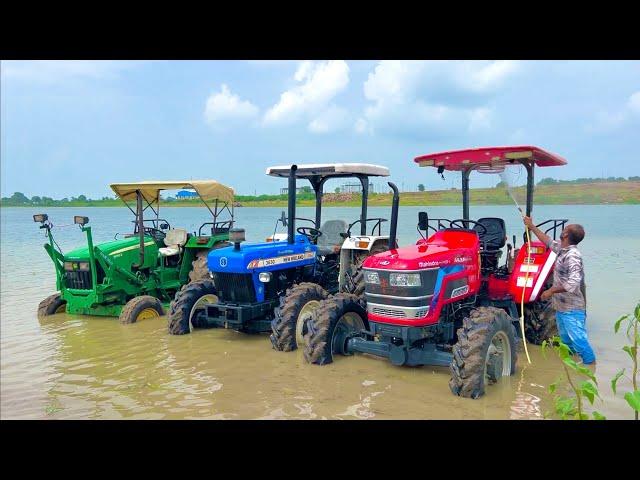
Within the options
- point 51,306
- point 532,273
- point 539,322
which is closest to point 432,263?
point 532,273

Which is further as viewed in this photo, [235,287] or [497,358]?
[235,287]

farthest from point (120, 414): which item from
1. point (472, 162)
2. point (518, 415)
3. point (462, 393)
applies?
point (472, 162)

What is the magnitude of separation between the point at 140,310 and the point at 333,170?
4.05 m

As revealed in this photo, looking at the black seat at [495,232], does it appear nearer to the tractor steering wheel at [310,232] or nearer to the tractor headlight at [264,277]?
the tractor steering wheel at [310,232]

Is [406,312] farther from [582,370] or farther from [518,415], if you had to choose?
[582,370]

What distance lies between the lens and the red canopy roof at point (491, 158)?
5863mm

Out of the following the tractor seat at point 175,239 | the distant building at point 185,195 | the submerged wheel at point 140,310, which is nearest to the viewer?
the submerged wheel at point 140,310

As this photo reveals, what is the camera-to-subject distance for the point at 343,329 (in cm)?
599

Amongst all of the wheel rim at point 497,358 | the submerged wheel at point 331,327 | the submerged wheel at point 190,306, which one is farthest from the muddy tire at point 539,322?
the submerged wheel at point 190,306

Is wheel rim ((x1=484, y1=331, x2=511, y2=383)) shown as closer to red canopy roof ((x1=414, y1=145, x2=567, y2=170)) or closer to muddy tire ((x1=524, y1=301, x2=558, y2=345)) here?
muddy tire ((x1=524, y1=301, x2=558, y2=345))

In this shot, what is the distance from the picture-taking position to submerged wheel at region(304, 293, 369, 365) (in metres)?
5.75

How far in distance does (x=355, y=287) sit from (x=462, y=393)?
8.33ft

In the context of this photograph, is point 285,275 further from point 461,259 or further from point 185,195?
point 185,195

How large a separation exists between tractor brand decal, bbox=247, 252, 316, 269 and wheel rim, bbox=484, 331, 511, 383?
9.99 feet
